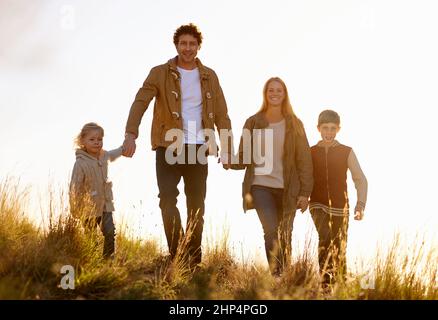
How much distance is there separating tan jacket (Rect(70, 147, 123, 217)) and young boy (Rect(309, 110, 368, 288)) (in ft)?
6.98

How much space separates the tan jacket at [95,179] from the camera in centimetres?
617

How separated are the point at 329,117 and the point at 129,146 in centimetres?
202

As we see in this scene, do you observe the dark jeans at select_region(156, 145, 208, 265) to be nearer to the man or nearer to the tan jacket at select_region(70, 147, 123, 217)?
the man

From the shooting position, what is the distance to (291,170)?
20.1ft

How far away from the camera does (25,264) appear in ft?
15.0

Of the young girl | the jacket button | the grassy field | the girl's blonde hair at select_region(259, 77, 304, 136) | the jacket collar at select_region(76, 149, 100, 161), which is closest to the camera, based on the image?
the grassy field

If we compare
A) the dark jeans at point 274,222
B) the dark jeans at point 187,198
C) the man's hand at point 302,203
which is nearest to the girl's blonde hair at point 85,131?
the dark jeans at point 187,198

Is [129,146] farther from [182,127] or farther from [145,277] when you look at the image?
[145,277]

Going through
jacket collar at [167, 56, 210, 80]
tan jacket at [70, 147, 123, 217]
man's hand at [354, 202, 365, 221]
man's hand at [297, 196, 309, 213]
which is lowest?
man's hand at [354, 202, 365, 221]

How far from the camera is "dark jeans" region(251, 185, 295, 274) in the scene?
5688mm

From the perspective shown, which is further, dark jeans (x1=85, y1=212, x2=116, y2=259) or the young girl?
the young girl

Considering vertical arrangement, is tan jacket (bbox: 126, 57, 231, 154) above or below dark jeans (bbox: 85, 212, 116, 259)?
above

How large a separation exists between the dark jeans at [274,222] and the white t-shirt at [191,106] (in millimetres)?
786

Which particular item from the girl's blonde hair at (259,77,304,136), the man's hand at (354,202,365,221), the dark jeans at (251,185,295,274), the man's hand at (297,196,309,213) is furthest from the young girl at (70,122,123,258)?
the man's hand at (354,202,365,221)
